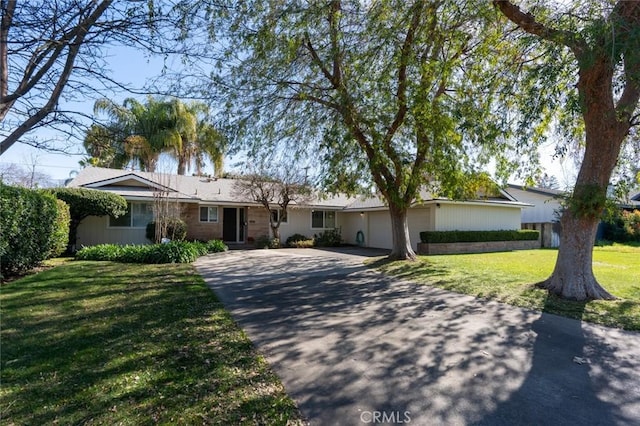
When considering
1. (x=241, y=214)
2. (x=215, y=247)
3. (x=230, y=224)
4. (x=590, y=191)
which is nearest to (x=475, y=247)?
(x=590, y=191)

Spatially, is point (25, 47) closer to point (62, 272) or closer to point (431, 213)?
point (62, 272)

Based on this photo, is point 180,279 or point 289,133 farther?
point 289,133

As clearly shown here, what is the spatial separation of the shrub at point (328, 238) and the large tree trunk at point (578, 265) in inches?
591

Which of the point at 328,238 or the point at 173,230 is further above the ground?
the point at 173,230

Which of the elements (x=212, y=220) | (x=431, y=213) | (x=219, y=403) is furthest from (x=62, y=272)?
(x=431, y=213)

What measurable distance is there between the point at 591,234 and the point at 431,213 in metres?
10.2

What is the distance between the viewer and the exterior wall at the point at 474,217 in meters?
18.3

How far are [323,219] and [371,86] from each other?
13954 millimetres

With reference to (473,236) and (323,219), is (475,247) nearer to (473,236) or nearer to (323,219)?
(473,236)

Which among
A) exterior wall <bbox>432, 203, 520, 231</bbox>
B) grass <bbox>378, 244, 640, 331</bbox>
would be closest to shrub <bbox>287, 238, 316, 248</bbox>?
exterior wall <bbox>432, 203, 520, 231</bbox>

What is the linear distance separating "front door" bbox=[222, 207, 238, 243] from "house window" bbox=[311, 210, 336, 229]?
4.75 metres

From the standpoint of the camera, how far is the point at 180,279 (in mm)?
9734

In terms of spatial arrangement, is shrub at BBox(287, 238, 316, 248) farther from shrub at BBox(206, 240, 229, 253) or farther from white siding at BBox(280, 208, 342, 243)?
shrub at BBox(206, 240, 229, 253)

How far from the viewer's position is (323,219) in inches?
933
